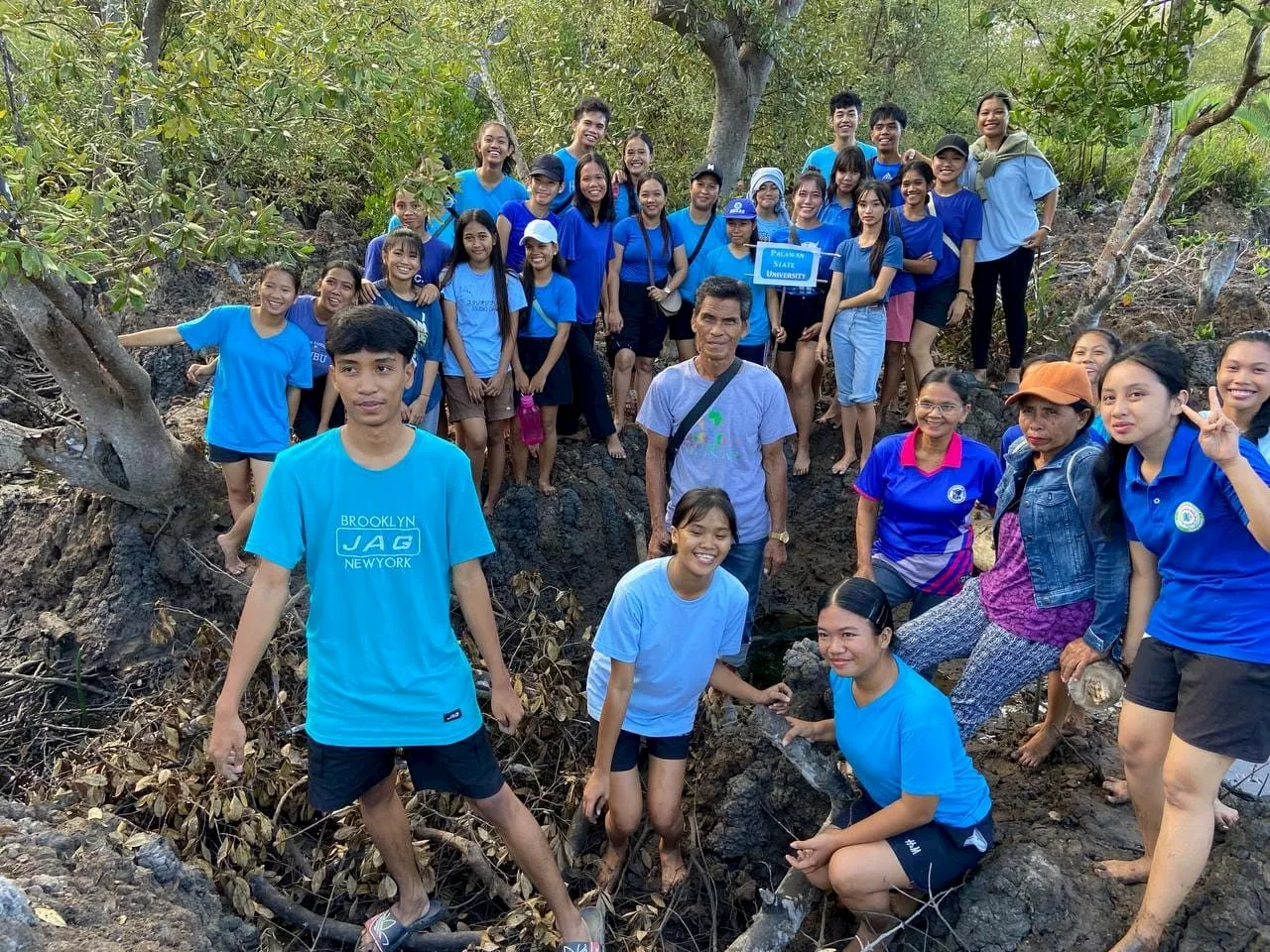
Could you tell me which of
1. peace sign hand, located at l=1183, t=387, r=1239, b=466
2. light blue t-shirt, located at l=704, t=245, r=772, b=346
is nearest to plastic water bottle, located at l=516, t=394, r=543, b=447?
light blue t-shirt, located at l=704, t=245, r=772, b=346

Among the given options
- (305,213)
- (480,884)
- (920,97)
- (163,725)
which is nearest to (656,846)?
(480,884)

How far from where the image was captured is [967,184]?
22.3 ft

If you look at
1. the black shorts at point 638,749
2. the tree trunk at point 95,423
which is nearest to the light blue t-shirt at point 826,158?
the black shorts at point 638,749

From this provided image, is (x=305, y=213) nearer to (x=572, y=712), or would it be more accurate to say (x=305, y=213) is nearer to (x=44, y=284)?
(x=44, y=284)

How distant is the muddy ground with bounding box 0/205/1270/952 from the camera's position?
339 cm

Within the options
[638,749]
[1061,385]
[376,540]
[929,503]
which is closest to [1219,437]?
[1061,385]

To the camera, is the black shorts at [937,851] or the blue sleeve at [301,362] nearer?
the black shorts at [937,851]

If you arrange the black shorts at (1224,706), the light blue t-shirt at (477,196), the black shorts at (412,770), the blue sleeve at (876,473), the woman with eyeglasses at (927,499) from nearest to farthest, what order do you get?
1. the black shorts at (1224,706)
2. the black shorts at (412,770)
3. the woman with eyeglasses at (927,499)
4. the blue sleeve at (876,473)
5. the light blue t-shirt at (477,196)

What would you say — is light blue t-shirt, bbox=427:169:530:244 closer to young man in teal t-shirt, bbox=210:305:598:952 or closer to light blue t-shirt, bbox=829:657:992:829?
young man in teal t-shirt, bbox=210:305:598:952

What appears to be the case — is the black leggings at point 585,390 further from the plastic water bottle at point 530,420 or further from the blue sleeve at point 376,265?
the blue sleeve at point 376,265

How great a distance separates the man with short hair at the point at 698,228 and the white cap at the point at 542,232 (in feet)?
3.56

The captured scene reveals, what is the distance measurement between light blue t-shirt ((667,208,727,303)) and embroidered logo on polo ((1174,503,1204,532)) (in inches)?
152

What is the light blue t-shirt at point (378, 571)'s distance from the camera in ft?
10.3

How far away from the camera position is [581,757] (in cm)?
515
